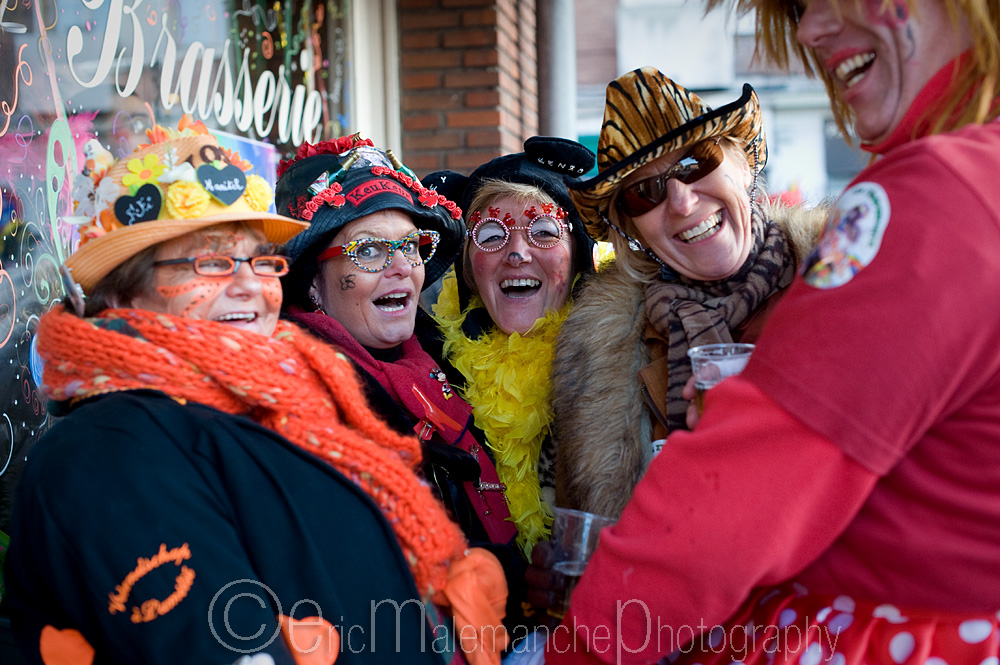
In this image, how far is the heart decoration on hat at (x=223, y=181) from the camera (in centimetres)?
185

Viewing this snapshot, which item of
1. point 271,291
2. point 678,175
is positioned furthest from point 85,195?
point 678,175

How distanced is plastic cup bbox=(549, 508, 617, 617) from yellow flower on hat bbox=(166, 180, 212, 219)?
1.15m

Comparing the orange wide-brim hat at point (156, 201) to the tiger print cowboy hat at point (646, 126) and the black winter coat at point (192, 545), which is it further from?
the tiger print cowboy hat at point (646, 126)

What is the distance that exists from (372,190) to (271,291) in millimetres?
850

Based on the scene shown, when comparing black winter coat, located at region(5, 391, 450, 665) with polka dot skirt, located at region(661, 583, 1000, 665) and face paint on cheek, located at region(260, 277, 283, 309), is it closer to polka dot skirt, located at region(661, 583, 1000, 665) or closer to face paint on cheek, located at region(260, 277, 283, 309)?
face paint on cheek, located at region(260, 277, 283, 309)

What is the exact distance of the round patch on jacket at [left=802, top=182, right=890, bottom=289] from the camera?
43.4 inches

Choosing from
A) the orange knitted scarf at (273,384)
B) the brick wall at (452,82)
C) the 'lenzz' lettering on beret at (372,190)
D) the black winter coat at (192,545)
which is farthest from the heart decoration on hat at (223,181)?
the brick wall at (452,82)

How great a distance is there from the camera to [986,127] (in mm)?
1128

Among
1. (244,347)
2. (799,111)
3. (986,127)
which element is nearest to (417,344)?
(244,347)

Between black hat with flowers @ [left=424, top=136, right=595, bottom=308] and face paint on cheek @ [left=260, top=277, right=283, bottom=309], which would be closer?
face paint on cheek @ [left=260, top=277, right=283, bottom=309]

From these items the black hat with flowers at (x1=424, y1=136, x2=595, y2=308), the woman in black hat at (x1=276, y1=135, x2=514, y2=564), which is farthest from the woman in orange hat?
the black hat with flowers at (x1=424, y1=136, x2=595, y2=308)

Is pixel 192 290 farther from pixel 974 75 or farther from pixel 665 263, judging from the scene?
pixel 974 75

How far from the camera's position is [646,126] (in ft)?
8.08

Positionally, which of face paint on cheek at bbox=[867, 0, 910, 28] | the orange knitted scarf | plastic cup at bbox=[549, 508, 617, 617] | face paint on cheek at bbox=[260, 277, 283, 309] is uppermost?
face paint on cheek at bbox=[867, 0, 910, 28]
